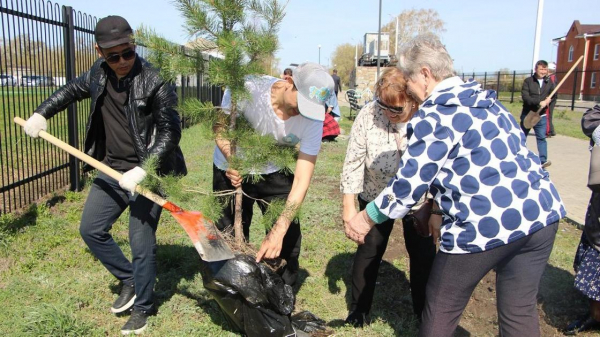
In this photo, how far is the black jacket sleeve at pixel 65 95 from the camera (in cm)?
294

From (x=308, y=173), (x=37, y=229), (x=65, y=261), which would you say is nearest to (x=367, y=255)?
(x=308, y=173)

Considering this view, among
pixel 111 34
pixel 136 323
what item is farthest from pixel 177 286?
pixel 111 34

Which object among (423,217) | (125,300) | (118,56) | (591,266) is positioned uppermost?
(118,56)

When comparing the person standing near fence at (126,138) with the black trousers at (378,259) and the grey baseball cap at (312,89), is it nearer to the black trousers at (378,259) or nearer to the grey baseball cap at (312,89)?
the grey baseball cap at (312,89)

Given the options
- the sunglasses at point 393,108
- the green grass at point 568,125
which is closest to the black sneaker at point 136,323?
the sunglasses at point 393,108

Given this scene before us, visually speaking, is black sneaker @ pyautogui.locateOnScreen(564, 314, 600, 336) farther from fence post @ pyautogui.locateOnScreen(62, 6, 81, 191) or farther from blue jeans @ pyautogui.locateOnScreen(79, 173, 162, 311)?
fence post @ pyautogui.locateOnScreen(62, 6, 81, 191)

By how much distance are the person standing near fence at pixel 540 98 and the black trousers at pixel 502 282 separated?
6917 millimetres

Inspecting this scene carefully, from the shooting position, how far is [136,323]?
2930 mm

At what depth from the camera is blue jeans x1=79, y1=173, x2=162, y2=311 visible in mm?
2854

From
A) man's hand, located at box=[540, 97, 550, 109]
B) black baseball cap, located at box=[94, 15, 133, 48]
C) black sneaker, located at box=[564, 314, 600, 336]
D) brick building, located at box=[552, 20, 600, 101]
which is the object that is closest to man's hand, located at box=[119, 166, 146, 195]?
black baseball cap, located at box=[94, 15, 133, 48]

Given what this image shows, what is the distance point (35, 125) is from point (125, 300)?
4.01 feet

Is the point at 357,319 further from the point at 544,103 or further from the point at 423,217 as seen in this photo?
the point at 544,103

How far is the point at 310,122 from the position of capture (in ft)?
9.10

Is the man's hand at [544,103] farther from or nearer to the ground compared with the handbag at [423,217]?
farther from the ground
